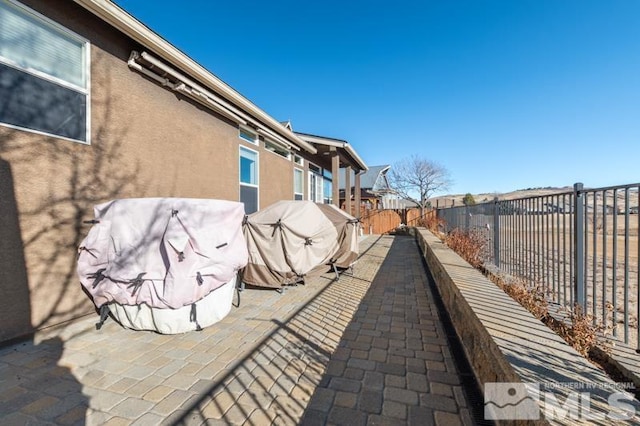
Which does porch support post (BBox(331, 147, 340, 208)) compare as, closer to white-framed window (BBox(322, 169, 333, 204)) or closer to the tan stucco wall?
white-framed window (BBox(322, 169, 333, 204))

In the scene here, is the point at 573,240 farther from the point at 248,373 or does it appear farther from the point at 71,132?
the point at 71,132

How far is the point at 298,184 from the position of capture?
11867 millimetres

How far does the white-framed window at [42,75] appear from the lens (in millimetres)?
3234

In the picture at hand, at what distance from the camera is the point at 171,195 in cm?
538

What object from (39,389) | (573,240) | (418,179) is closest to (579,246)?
(573,240)

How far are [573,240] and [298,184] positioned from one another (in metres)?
9.61

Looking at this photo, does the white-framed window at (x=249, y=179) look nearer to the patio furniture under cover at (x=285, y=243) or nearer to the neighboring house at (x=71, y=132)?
the neighboring house at (x=71, y=132)

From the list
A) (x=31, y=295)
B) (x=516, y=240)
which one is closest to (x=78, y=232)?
(x=31, y=295)

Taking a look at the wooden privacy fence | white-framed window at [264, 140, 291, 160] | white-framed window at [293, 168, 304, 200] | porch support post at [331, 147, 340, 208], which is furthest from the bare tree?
white-framed window at [264, 140, 291, 160]

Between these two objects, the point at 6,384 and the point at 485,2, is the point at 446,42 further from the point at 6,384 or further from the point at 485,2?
the point at 6,384

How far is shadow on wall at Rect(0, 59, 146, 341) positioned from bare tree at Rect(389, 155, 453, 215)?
36.1 meters

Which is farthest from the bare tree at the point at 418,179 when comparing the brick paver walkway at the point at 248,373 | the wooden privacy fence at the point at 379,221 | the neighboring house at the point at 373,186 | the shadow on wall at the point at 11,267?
the shadow on wall at the point at 11,267

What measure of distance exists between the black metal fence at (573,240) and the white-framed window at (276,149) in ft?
21.0

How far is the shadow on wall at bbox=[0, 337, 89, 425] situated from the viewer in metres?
2.13
